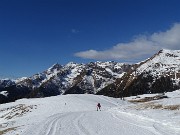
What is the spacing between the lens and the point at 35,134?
29688mm

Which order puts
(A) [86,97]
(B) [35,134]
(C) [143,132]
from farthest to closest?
(A) [86,97]
(B) [35,134]
(C) [143,132]

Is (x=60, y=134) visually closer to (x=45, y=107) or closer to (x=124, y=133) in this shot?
(x=124, y=133)

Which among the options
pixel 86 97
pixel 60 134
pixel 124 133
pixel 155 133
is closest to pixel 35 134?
pixel 60 134

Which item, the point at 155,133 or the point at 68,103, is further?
the point at 68,103

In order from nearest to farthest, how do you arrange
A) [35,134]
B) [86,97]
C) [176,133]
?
[176,133] < [35,134] < [86,97]

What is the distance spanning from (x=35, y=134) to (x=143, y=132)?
9.86 m

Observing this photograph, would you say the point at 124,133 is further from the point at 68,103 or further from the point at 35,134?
the point at 68,103

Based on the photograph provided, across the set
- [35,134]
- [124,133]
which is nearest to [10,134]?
[35,134]

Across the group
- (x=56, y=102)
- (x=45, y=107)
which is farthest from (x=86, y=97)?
(x=45, y=107)

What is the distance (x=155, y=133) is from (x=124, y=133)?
9.49 feet

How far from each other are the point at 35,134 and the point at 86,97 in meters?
93.0

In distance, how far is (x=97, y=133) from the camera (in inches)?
1128

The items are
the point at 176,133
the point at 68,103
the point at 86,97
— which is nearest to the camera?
the point at 176,133

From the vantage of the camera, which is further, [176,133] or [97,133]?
[97,133]
